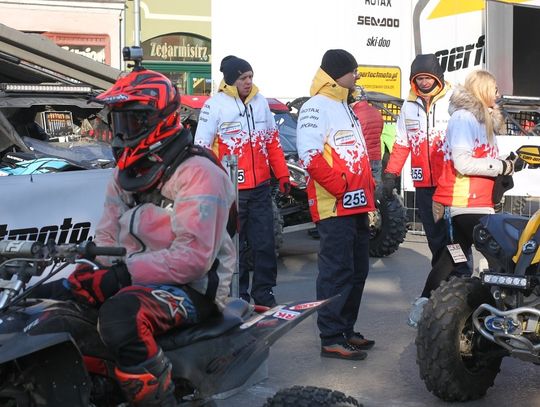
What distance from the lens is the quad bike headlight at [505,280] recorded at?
17.6 ft

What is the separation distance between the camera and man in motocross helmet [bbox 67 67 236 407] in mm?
3580

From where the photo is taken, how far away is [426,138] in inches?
299

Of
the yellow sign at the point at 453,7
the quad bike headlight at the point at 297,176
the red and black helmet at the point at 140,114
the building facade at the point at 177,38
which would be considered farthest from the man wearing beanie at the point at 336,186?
the building facade at the point at 177,38

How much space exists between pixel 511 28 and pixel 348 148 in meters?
8.68

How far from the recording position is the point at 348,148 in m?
6.55

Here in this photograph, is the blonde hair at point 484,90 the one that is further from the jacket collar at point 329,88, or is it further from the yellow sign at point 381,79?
the yellow sign at point 381,79

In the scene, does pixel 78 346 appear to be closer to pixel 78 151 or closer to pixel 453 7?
pixel 78 151

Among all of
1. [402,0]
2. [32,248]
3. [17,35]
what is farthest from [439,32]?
[32,248]

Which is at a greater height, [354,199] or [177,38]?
[177,38]

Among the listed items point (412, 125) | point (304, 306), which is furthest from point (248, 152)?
point (304, 306)

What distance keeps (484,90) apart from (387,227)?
398cm

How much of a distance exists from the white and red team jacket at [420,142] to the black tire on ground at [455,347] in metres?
1.92

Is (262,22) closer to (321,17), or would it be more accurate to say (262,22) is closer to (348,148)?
(321,17)

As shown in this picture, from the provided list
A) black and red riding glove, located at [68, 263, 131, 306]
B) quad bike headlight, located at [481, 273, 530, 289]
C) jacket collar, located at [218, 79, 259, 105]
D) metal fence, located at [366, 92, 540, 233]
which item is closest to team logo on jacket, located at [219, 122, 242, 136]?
jacket collar, located at [218, 79, 259, 105]
